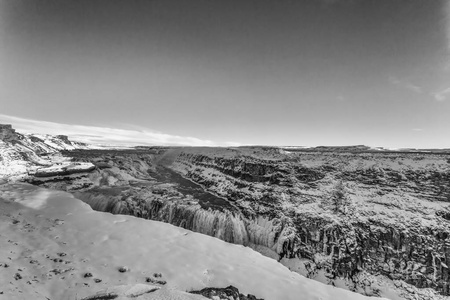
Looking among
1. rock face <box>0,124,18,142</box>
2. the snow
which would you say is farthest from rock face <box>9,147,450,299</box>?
rock face <box>0,124,18,142</box>

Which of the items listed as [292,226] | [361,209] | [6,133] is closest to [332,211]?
[361,209]

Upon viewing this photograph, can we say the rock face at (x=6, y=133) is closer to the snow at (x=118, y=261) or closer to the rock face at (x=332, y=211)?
the rock face at (x=332, y=211)

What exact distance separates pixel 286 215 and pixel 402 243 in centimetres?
1095

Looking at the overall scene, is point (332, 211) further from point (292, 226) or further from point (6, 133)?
point (6, 133)

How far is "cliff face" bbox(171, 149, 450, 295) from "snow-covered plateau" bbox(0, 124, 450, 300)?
9cm

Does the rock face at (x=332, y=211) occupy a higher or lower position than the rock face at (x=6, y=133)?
lower

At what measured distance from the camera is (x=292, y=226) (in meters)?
24.3

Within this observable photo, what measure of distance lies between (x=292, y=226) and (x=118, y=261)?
60.3 ft

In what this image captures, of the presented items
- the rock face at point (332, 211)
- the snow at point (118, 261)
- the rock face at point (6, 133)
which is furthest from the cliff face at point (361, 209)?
the rock face at point (6, 133)

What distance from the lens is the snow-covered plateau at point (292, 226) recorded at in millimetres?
12367

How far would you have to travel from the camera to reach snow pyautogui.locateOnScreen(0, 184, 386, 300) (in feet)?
29.6

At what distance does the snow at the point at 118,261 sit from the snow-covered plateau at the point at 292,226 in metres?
0.10

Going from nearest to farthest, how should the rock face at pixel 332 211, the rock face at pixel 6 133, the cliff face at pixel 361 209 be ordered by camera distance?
the cliff face at pixel 361 209 < the rock face at pixel 332 211 < the rock face at pixel 6 133

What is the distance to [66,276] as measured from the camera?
9.84m
